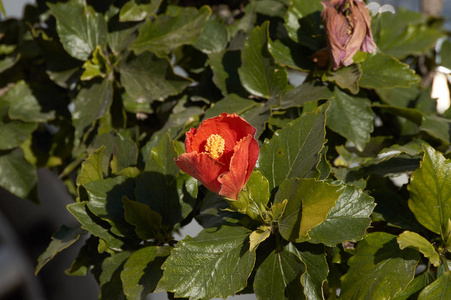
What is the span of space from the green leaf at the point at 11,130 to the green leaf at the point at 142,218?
1.18 feet

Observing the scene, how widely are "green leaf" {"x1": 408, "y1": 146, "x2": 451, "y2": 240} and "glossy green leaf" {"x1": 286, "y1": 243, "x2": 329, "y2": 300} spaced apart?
0.13 meters

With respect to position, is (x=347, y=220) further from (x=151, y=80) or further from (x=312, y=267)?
(x=151, y=80)

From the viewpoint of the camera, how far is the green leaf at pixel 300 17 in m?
0.68

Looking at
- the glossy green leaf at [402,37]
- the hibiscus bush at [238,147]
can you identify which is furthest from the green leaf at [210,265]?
the glossy green leaf at [402,37]

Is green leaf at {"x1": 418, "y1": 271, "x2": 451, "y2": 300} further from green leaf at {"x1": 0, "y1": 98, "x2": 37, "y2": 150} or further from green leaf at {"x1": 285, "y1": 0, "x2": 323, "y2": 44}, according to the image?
green leaf at {"x1": 0, "y1": 98, "x2": 37, "y2": 150}

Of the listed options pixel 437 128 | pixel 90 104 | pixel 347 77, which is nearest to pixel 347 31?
pixel 347 77

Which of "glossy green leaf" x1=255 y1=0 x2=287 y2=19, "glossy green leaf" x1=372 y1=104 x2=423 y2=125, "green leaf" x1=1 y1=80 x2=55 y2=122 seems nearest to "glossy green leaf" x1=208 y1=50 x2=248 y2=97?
"glossy green leaf" x1=255 y1=0 x2=287 y2=19

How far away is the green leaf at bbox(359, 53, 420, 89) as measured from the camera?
65cm

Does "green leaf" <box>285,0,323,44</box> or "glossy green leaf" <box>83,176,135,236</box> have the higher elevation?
"green leaf" <box>285,0,323,44</box>

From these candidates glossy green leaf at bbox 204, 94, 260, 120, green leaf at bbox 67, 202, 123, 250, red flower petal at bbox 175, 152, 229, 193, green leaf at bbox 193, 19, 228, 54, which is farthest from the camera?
green leaf at bbox 193, 19, 228, 54

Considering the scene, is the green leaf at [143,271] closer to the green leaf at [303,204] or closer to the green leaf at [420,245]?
the green leaf at [303,204]

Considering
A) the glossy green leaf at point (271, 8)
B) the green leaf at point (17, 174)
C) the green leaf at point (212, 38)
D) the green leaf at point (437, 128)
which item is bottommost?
the green leaf at point (17, 174)

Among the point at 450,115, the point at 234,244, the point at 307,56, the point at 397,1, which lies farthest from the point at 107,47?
the point at 397,1

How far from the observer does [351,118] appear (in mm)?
654
